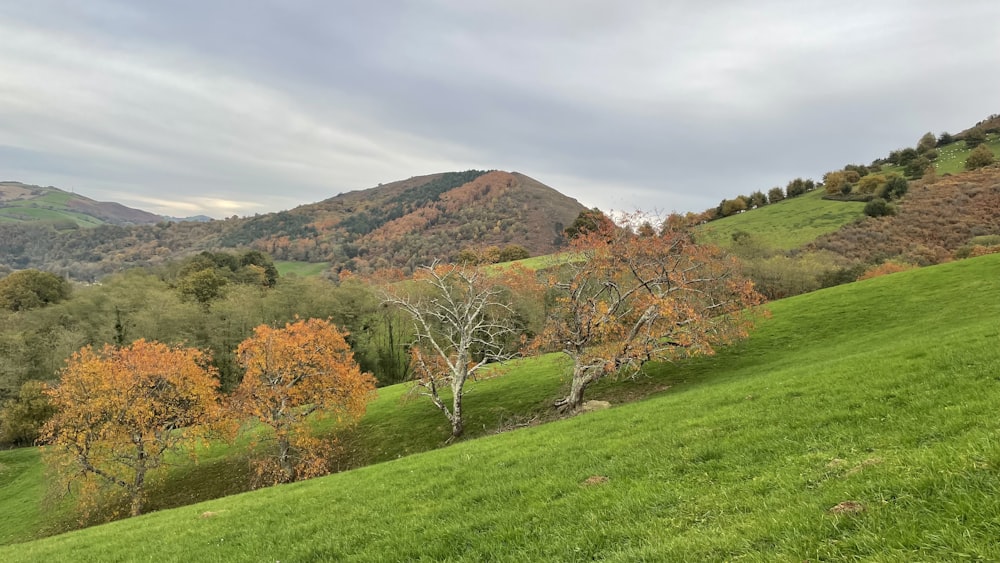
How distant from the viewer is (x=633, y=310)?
32.0 meters

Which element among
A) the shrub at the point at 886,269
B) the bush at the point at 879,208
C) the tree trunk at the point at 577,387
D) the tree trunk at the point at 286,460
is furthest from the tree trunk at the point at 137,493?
the bush at the point at 879,208

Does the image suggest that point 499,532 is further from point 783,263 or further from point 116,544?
point 783,263

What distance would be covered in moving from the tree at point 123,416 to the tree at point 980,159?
497 feet

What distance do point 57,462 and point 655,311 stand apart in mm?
42794

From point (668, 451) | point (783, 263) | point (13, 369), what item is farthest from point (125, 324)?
point (783, 263)

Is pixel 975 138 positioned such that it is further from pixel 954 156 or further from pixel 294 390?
pixel 294 390

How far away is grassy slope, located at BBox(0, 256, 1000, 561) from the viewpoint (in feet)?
19.9

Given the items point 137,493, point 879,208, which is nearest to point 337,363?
point 137,493

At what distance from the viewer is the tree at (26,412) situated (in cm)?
5084

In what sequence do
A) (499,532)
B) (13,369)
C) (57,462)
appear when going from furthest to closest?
(13,369) < (57,462) < (499,532)

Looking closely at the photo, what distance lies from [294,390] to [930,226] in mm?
110795

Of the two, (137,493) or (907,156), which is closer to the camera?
(137,493)

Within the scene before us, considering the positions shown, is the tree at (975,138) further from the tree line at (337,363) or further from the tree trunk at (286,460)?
the tree trunk at (286,460)

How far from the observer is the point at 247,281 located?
319 ft
